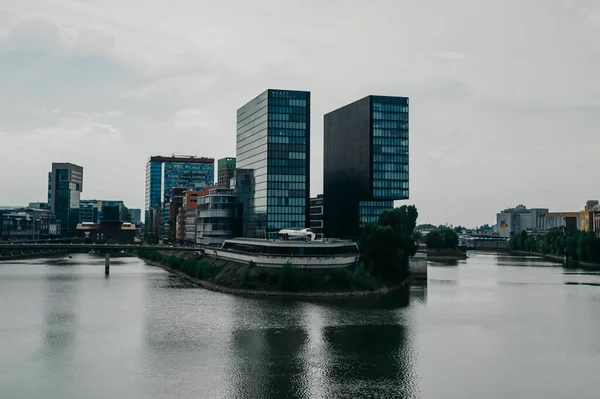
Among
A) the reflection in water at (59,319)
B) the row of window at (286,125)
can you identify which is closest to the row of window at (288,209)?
the row of window at (286,125)

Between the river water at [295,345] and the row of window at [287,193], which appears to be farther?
the row of window at [287,193]

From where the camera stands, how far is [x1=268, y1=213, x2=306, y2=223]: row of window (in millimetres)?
188375

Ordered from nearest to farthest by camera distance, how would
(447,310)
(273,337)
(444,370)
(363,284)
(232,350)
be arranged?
(444,370)
(232,350)
(273,337)
(447,310)
(363,284)

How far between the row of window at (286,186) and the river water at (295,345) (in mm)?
69576

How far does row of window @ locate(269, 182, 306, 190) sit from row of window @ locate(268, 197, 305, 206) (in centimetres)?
362

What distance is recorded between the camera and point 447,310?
104 metres

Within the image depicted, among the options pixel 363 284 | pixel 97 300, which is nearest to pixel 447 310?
pixel 363 284

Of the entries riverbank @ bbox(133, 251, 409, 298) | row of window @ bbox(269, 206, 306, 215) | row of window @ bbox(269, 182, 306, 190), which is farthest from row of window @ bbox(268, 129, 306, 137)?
riverbank @ bbox(133, 251, 409, 298)

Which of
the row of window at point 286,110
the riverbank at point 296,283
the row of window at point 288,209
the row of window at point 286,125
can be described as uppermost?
the row of window at point 286,110

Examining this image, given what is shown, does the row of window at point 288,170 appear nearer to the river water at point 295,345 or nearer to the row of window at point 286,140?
the row of window at point 286,140

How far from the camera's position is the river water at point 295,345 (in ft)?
186

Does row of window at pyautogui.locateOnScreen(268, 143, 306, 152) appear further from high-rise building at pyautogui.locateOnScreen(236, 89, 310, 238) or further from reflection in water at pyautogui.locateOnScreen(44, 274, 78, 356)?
reflection in water at pyautogui.locateOnScreen(44, 274, 78, 356)

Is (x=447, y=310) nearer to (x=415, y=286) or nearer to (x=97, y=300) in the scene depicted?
(x=415, y=286)

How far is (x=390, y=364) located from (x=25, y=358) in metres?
41.9
